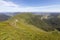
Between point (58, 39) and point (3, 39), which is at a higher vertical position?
point (3, 39)

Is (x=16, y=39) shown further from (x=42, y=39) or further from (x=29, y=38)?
(x=42, y=39)

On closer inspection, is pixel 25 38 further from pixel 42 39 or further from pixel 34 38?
pixel 42 39

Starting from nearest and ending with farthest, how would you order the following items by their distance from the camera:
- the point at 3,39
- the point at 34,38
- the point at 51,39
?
1. the point at 3,39
2. the point at 34,38
3. the point at 51,39

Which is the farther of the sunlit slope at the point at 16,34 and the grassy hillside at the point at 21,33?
the grassy hillside at the point at 21,33

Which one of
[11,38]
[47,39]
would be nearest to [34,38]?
[47,39]

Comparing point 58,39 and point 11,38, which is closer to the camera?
point 11,38

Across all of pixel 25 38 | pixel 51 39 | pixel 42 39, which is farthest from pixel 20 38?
pixel 51 39

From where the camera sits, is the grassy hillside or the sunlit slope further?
the grassy hillside

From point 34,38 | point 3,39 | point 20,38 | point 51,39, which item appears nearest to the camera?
point 3,39

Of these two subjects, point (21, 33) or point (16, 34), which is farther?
point (21, 33)
